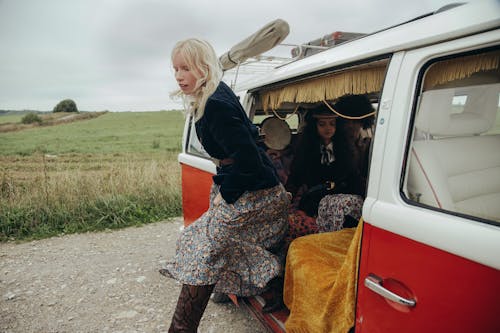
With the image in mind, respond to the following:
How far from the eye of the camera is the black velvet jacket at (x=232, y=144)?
1852mm

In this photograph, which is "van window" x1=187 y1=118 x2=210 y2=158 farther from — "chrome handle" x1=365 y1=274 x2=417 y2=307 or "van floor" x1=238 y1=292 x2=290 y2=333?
"chrome handle" x1=365 y1=274 x2=417 y2=307

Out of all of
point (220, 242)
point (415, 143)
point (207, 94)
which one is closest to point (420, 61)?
point (415, 143)

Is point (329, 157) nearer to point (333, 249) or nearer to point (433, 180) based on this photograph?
point (333, 249)

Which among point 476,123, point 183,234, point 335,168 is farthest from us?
point 335,168

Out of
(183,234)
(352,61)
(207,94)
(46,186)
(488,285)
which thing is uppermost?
(352,61)

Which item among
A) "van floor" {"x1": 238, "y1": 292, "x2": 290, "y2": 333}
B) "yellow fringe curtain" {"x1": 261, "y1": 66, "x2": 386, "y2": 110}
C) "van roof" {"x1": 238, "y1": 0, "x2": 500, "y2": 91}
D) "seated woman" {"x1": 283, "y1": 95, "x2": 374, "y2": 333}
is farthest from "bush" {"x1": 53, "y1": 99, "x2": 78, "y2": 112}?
"van roof" {"x1": 238, "y1": 0, "x2": 500, "y2": 91}

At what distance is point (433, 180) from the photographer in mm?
1413

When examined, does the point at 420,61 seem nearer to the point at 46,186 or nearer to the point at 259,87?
the point at 259,87

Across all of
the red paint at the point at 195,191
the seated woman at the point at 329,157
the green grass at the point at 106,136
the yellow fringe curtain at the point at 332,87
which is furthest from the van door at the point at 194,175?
the green grass at the point at 106,136

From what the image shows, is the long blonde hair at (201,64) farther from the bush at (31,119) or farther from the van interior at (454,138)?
the bush at (31,119)

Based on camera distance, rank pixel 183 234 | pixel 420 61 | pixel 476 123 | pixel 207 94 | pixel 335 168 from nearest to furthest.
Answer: pixel 420 61, pixel 476 123, pixel 207 94, pixel 183 234, pixel 335 168

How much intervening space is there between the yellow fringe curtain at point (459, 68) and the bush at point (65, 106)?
73277 mm

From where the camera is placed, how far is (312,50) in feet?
7.68

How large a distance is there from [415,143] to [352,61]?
550 millimetres
